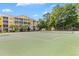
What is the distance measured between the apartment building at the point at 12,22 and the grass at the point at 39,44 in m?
0.09

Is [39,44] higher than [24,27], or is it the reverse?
[24,27]

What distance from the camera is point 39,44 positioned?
89.9 inches

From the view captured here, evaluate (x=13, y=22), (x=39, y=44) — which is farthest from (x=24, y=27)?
(x=39, y=44)

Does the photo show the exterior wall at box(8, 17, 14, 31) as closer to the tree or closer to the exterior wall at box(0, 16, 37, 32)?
the exterior wall at box(0, 16, 37, 32)

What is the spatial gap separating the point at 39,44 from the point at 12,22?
1.46ft

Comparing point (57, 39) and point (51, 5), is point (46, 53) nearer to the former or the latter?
point (57, 39)

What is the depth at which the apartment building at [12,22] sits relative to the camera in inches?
90.9

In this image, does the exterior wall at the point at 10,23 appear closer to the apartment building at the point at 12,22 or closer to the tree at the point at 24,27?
the apartment building at the point at 12,22

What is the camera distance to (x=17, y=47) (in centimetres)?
227

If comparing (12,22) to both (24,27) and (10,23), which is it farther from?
(24,27)

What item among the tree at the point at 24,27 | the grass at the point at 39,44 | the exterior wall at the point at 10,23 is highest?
the exterior wall at the point at 10,23

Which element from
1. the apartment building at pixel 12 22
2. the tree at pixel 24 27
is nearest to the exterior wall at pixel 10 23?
the apartment building at pixel 12 22

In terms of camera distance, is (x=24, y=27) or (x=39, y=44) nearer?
(x=39, y=44)

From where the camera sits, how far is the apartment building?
231 centimetres
